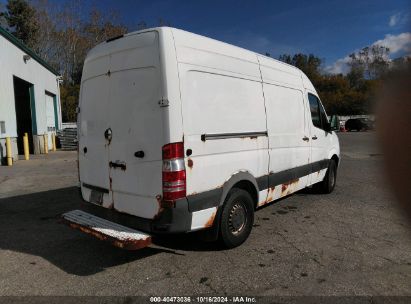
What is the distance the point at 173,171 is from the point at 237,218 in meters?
1.31

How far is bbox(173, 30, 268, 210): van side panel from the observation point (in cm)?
396

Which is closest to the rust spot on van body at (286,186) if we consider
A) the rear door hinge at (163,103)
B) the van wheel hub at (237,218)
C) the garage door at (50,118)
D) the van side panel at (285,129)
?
the van side panel at (285,129)

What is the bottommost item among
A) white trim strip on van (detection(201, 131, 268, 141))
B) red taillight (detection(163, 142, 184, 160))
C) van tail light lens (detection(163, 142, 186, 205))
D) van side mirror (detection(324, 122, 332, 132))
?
van tail light lens (detection(163, 142, 186, 205))

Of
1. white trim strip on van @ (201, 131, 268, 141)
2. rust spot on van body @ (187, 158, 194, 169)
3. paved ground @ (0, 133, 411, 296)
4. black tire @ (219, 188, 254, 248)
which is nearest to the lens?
paved ground @ (0, 133, 411, 296)

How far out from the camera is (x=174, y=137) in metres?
3.80

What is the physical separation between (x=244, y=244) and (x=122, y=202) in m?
1.68

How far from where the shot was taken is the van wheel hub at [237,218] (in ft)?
15.0

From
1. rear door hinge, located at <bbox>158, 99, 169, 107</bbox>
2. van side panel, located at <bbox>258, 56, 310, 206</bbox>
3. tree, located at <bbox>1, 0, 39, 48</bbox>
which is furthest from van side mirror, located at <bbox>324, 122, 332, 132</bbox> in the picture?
tree, located at <bbox>1, 0, 39, 48</bbox>

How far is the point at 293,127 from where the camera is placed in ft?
19.8

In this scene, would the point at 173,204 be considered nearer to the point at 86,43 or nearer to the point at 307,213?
the point at 307,213

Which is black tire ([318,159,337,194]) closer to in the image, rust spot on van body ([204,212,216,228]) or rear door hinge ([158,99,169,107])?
rust spot on van body ([204,212,216,228])

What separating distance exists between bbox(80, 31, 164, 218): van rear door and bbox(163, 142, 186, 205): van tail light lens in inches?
3.4

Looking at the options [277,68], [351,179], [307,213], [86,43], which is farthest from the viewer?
[86,43]

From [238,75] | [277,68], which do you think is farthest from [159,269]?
[277,68]
